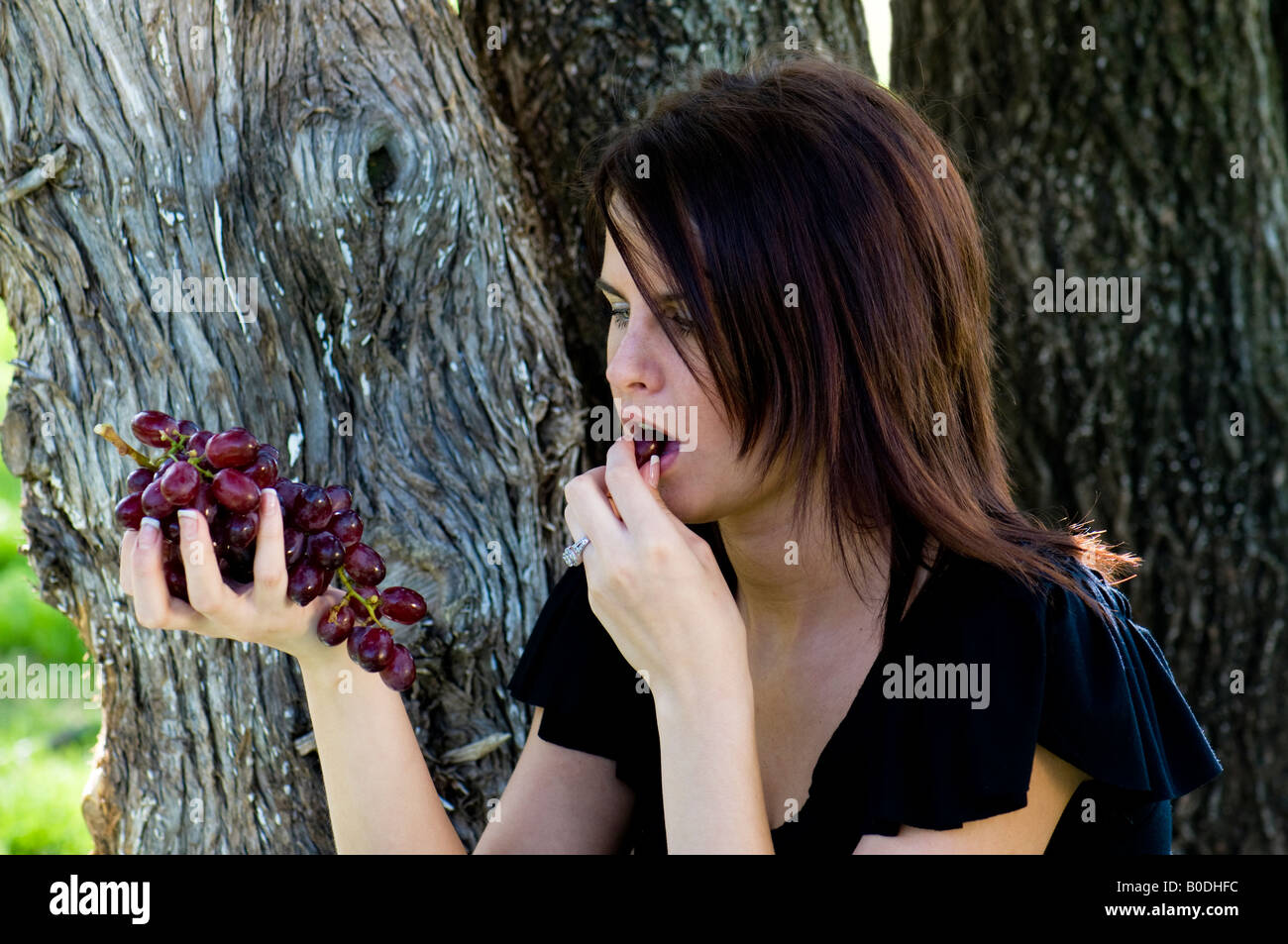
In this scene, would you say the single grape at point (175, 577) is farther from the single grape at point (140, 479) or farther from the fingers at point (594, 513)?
the fingers at point (594, 513)

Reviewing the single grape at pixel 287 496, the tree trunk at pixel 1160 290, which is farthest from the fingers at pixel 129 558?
the tree trunk at pixel 1160 290

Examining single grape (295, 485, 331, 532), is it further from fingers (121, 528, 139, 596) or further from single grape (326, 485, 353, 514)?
fingers (121, 528, 139, 596)

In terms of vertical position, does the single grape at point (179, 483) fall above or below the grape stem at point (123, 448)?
below

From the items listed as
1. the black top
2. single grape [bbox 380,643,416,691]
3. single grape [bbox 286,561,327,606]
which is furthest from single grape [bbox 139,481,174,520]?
the black top

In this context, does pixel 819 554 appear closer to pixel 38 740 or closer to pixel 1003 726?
pixel 1003 726

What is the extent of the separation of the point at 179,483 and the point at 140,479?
0.17m

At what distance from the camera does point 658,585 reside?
1.97 m

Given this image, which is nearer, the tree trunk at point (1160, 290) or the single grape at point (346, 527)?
the single grape at point (346, 527)

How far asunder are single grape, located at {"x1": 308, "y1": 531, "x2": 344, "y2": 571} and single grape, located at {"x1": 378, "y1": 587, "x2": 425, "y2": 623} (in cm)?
17

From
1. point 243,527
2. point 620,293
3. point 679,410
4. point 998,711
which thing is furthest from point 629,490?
point 998,711

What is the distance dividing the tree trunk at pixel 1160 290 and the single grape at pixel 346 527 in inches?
84.6

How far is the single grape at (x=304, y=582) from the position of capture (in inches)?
77.4

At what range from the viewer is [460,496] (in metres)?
2.58
